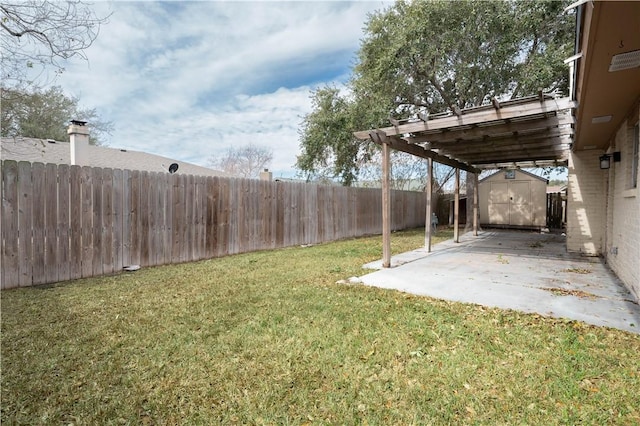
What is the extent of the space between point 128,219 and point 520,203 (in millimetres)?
14342

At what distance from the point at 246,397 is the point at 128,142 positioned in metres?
20.7

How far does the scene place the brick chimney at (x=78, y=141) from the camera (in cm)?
881

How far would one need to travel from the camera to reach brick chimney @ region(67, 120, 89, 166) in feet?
28.9

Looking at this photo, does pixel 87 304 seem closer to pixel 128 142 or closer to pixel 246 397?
pixel 246 397

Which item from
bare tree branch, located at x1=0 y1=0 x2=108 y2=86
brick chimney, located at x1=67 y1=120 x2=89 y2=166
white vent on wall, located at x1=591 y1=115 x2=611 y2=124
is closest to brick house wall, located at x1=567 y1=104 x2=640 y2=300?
white vent on wall, located at x1=591 y1=115 x2=611 y2=124

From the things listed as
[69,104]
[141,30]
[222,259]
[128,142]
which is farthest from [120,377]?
[128,142]

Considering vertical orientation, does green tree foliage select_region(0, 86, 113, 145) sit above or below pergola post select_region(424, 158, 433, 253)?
above

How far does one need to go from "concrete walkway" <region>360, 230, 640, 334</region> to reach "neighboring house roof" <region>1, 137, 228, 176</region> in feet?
29.7

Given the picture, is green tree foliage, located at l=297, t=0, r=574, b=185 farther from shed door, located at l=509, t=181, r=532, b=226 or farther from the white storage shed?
shed door, located at l=509, t=181, r=532, b=226

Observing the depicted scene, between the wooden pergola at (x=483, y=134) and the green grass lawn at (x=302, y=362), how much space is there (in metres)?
2.94

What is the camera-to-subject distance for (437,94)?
1198 cm

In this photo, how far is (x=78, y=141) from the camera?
29.5ft

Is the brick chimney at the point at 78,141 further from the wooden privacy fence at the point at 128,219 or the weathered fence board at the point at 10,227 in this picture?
the weathered fence board at the point at 10,227

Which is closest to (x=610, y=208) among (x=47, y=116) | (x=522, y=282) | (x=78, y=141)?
(x=522, y=282)
